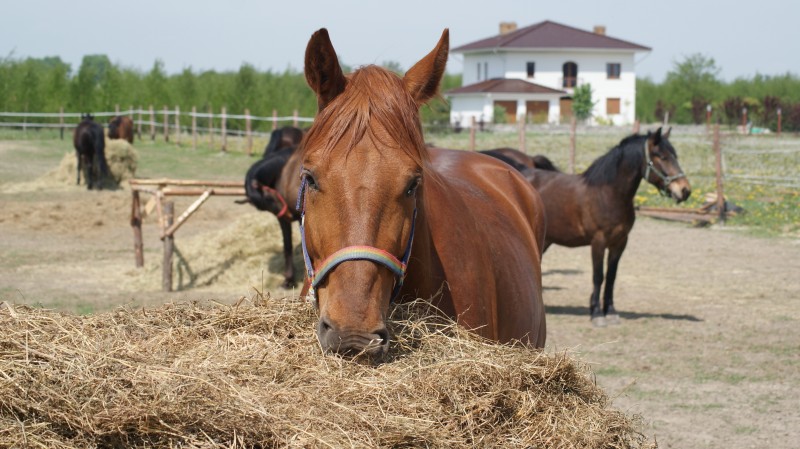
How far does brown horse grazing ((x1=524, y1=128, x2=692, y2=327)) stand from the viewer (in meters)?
9.69

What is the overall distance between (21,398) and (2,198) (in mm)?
18359

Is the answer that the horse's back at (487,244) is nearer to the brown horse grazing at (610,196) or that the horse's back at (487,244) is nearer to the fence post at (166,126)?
the brown horse grazing at (610,196)

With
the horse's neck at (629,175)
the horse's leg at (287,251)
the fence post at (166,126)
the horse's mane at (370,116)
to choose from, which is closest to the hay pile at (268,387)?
the horse's mane at (370,116)

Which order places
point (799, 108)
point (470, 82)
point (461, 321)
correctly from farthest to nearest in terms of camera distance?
point (470, 82), point (799, 108), point (461, 321)

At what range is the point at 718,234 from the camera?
15.5m

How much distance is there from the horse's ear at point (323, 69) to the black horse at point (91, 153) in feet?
65.4

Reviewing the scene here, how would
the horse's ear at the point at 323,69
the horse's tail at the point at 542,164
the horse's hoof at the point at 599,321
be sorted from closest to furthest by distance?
the horse's ear at the point at 323,69
the horse's hoof at the point at 599,321
the horse's tail at the point at 542,164

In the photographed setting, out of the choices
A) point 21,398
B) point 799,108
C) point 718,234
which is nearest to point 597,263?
point 718,234

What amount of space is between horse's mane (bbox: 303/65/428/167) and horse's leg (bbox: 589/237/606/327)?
6899mm

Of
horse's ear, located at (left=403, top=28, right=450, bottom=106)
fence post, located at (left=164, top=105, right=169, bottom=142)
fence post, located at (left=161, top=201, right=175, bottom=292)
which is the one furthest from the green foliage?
horse's ear, located at (left=403, top=28, right=450, bottom=106)

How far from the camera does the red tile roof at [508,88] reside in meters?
58.8

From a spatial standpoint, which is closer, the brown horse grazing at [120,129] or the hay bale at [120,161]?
the hay bale at [120,161]

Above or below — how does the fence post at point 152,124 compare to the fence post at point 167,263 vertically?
above

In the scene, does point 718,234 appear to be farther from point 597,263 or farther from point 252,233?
point 252,233
